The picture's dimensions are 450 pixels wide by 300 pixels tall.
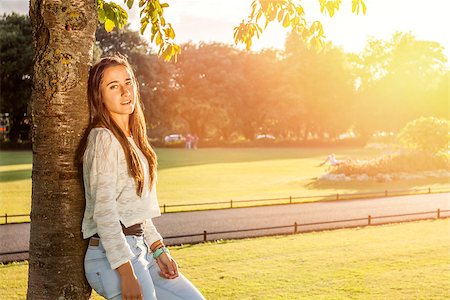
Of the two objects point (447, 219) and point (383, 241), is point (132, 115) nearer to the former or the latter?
point (383, 241)

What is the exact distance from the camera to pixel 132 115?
12.1 feet

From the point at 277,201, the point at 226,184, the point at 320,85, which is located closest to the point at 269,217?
the point at 277,201

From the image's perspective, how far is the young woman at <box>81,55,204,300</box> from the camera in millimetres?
3207

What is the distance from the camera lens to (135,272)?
333cm

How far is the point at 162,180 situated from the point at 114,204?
24933 mm

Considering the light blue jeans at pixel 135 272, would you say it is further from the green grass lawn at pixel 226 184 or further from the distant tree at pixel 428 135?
the distant tree at pixel 428 135

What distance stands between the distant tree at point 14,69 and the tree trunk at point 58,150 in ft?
168

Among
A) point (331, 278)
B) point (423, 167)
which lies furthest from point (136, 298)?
point (423, 167)

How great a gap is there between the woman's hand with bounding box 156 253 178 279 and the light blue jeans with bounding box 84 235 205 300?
0.24 ft

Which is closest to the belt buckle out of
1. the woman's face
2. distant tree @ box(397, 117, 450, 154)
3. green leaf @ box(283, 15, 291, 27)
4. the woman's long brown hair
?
the woman's long brown hair

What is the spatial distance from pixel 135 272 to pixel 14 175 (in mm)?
27742

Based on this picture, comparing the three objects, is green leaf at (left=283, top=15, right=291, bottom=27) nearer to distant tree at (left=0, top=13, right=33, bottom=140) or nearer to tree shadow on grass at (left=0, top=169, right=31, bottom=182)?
tree shadow on grass at (left=0, top=169, right=31, bottom=182)

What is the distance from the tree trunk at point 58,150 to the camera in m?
3.56

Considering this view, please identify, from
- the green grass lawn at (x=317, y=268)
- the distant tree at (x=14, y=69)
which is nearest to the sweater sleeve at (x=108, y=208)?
the green grass lawn at (x=317, y=268)
